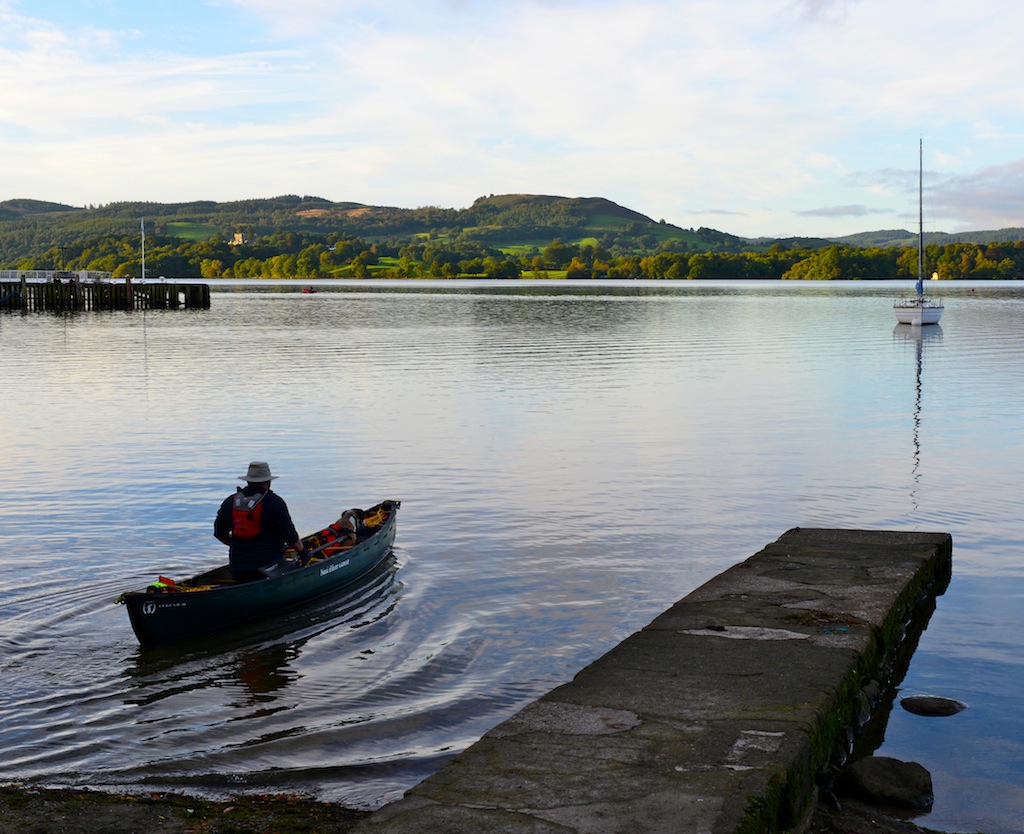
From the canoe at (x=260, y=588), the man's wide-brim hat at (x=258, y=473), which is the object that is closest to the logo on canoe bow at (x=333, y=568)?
the canoe at (x=260, y=588)

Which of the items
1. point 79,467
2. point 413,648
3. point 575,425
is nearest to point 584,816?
point 413,648

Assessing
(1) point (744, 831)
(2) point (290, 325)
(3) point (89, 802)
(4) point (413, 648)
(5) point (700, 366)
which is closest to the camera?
(1) point (744, 831)

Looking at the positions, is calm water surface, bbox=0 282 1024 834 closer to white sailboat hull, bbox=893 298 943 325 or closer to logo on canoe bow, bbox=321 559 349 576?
logo on canoe bow, bbox=321 559 349 576

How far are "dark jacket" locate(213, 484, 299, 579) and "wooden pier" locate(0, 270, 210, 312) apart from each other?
110m

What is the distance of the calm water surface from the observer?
445 inches

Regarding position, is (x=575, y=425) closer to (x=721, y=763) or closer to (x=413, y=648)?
(x=413, y=648)

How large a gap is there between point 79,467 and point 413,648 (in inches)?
599

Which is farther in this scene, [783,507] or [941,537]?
[783,507]

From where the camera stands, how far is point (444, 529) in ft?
67.7

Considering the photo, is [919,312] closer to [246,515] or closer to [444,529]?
[444,529]

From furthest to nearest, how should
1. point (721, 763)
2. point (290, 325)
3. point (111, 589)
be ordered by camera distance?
point (290, 325)
point (111, 589)
point (721, 763)

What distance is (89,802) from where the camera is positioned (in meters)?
9.30

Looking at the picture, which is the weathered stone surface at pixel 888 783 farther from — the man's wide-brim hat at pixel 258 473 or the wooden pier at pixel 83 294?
the wooden pier at pixel 83 294

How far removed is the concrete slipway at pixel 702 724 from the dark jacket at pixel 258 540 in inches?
206
